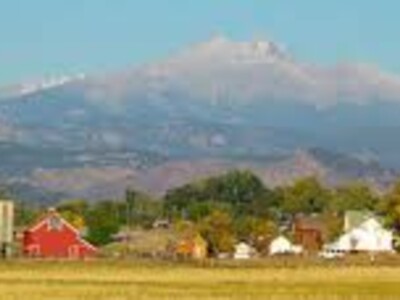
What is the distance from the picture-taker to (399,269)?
9638 cm

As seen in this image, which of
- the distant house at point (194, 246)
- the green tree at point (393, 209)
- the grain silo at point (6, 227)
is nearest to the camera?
the grain silo at point (6, 227)

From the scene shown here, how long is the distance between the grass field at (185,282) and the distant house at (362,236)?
74.4 m

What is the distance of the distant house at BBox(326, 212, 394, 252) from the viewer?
17375cm

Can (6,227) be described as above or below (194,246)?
above

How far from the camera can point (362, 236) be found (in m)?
180

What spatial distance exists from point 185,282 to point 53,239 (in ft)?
281

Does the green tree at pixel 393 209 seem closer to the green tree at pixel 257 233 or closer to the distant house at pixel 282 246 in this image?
the distant house at pixel 282 246

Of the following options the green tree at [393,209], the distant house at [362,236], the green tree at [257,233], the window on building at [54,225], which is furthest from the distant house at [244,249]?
the green tree at [393,209]

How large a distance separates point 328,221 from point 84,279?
12057 centimetres

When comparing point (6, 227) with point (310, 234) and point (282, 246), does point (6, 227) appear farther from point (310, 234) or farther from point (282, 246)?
point (310, 234)

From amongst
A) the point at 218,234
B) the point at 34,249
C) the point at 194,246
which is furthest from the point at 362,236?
the point at 34,249

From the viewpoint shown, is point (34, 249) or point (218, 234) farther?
point (218, 234)

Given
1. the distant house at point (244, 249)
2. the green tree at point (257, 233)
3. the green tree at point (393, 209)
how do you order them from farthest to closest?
the green tree at point (257, 233) < the distant house at point (244, 249) < the green tree at point (393, 209)

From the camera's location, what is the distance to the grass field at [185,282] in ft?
205
